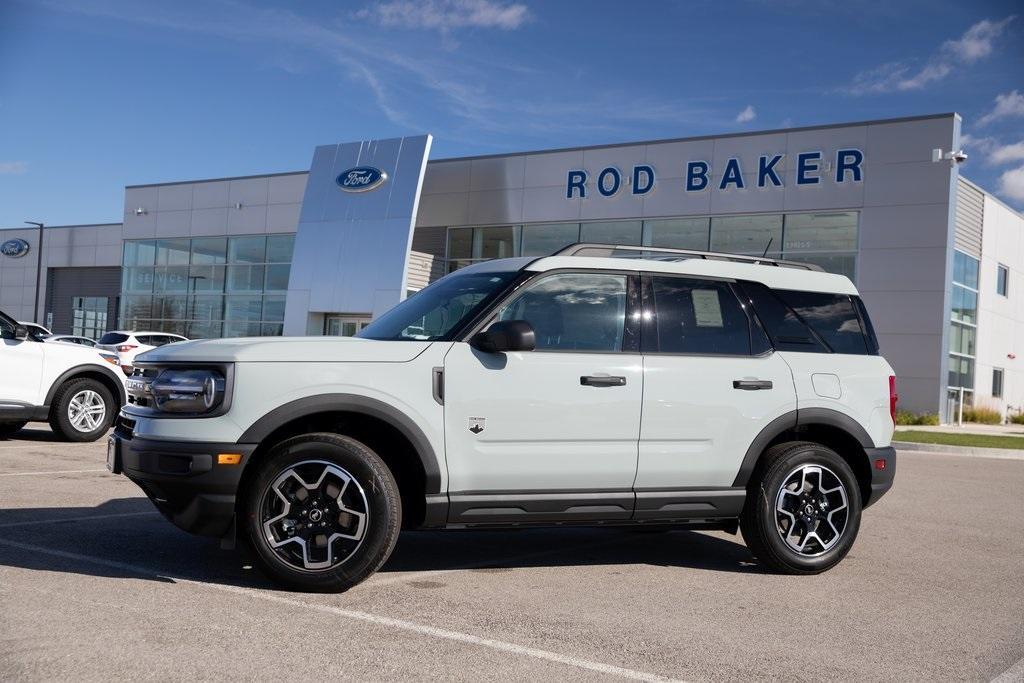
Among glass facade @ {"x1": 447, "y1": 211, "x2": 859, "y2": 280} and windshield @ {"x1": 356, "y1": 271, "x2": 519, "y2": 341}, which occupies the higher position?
glass facade @ {"x1": 447, "y1": 211, "x2": 859, "y2": 280}

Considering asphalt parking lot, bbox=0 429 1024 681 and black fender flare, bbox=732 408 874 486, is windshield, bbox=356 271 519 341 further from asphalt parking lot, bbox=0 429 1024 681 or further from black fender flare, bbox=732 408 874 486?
black fender flare, bbox=732 408 874 486

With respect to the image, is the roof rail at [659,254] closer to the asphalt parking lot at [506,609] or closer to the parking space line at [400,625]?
the asphalt parking lot at [506,609]

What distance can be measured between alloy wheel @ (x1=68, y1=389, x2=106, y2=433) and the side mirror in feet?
27.8

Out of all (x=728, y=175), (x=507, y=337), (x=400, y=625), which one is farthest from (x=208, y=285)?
(x=400, y=625)

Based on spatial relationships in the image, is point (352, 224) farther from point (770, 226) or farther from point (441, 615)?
point (441, 615)

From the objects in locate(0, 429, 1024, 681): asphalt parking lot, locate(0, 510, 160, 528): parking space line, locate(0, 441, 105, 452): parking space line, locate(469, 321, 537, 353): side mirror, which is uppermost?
locate(469, 321, 537, 353): side mirror

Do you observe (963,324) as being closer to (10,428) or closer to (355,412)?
(10,428)

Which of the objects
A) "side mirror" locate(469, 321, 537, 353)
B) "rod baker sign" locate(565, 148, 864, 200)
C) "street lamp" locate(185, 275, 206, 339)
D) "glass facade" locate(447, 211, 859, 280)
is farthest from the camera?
"street lamp" locate(185, 275, 206, 339)

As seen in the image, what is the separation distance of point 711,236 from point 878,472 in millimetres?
22008

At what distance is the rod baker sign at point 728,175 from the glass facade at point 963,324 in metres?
4.03

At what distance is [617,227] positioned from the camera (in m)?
29.4

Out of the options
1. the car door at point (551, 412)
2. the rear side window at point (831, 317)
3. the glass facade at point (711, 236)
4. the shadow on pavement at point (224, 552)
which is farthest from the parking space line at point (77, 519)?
the glass facade at point (711, 236)

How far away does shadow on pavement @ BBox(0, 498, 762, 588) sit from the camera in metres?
5.46

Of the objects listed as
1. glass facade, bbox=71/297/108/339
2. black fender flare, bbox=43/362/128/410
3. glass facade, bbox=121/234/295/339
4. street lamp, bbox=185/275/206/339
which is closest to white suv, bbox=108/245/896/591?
black fender flare, bbox=43/362/128/410
